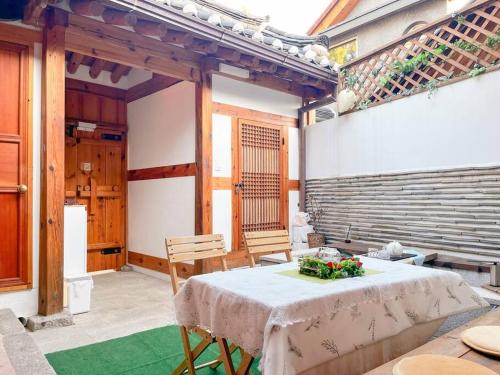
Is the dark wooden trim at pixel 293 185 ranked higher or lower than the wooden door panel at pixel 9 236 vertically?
higher

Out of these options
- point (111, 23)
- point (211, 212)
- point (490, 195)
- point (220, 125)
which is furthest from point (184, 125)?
point (490, 195)

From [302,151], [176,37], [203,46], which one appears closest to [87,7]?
[176,37]

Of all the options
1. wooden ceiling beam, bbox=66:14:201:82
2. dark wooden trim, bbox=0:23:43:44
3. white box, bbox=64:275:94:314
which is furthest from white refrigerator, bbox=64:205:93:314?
wooden ceiling beam, bbox=66:14:201:82

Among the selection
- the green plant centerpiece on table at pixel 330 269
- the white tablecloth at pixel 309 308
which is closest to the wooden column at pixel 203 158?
the white tablecloth at pixel 309 308

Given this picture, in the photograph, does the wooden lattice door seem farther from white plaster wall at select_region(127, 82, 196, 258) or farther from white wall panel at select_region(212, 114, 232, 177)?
white plaster wall at select_region(127, 82, 196, 258)

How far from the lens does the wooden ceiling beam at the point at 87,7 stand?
11.1 ft

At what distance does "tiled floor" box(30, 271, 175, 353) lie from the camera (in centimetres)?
305

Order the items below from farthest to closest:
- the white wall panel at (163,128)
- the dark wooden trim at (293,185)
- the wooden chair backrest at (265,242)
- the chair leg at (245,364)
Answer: the dark wooden trim at (293,185), the white wall panel at (163,128), the wooden chair backrest at (265,242), the chair leg at (245,364)

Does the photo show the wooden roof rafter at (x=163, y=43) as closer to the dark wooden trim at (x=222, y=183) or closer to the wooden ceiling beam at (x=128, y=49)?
the wooden ceiling beam at (x=128, y=49)

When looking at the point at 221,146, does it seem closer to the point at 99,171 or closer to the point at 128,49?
the point at 128,49

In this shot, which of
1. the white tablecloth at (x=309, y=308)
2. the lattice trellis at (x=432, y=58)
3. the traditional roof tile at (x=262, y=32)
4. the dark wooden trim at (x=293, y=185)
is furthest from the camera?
the dark wooden trim at (x=293, y=185)

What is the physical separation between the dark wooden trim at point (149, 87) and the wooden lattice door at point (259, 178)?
3.95 feet

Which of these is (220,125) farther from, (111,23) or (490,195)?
(490,195)

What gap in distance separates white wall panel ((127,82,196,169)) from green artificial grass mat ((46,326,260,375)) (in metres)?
2.46
